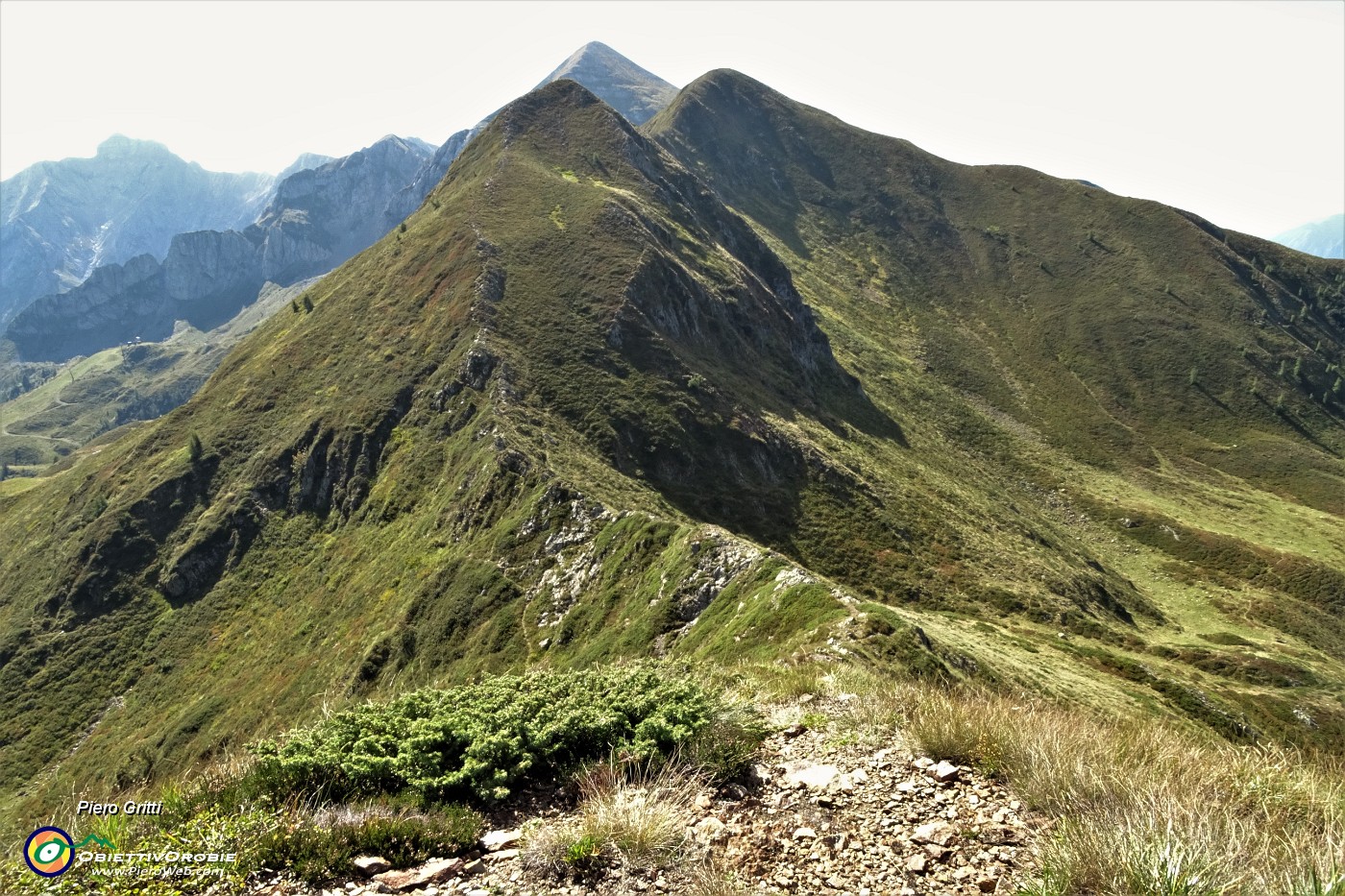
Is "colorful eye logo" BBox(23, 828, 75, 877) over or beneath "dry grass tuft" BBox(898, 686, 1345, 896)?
beneath

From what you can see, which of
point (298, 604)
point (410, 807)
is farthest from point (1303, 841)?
point (298, 604)

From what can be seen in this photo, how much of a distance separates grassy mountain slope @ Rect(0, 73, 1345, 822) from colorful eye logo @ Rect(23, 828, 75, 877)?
23887mm

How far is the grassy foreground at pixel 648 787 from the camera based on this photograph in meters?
5.87

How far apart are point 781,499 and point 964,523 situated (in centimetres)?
2772

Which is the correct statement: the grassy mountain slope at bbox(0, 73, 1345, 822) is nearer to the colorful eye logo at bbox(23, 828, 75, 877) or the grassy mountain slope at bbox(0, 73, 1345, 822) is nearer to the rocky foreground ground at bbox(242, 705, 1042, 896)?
the rocky foreground ground at bbox(242, 705, 1042, 896)

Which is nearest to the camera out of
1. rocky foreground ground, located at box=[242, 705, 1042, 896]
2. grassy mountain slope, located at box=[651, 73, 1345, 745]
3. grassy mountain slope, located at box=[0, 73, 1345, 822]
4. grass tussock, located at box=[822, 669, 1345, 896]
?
grass tussock, located at box=[822, 669, 1345, 896]

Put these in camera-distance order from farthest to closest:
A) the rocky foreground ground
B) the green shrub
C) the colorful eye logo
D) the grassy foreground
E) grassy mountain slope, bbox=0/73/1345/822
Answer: grassy mountain slope, bbox=0/73/1345/822
the green shrub
the colorful eye logo
the rocky foreground ground
the grassy foreground

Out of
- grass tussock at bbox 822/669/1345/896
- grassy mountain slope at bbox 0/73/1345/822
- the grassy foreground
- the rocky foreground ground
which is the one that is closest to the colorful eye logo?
the grassy foreground

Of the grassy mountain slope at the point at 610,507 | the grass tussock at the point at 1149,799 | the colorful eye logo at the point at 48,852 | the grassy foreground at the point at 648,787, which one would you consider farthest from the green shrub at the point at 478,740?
the grassy mountain slope at the point at 610,507

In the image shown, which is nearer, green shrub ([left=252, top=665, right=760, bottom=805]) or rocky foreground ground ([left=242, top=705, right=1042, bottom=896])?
rocky foreground ground ([left=242, top=705, right=1042, bottom=896])

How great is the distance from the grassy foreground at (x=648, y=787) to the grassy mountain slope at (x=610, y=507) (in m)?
18.7

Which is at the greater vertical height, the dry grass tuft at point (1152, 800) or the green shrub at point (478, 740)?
the dry grass tuft at point (1152, 800)

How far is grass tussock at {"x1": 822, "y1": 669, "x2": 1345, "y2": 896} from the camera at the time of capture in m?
5.48

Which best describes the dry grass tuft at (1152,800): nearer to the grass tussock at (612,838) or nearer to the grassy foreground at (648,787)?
the grassy foreground at (648,787)
